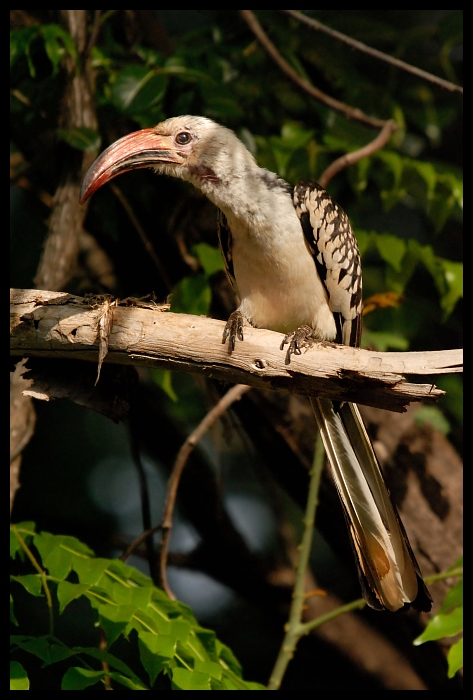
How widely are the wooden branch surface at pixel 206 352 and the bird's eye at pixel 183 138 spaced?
73cm

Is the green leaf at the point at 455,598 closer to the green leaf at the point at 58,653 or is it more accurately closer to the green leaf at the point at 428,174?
the green leaf at the point at 58,653

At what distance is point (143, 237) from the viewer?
293 cm

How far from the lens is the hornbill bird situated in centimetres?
199

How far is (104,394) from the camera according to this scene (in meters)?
1.85

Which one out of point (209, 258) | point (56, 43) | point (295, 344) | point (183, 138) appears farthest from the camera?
point (209, 258)

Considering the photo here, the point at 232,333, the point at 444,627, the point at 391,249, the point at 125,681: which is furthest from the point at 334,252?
the point at 125,681

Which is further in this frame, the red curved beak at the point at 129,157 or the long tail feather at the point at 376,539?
the red curved beak at the point at 129,157

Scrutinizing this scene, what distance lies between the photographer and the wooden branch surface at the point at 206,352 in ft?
4.90

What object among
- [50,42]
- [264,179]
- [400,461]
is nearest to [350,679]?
[400,461]

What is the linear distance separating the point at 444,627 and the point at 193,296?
149cm

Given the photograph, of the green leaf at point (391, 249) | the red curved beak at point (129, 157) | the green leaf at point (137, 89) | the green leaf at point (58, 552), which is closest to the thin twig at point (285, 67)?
the green leaf at point (137, 89)

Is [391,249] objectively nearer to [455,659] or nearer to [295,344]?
[295,344]

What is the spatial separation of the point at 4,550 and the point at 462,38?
3047mm

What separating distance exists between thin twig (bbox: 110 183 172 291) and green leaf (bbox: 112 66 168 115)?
1.37 ft
